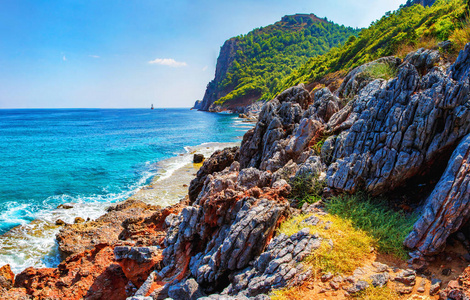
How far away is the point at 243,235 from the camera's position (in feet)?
23.7

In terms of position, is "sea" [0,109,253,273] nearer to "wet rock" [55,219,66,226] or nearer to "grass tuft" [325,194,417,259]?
"wet rock" [55,219,66,226]

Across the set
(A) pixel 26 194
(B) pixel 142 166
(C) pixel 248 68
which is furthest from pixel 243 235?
(C) pixel 248 68

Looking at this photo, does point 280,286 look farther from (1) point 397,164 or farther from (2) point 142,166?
(2) point 142,166

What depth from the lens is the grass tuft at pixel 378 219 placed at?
6629mm

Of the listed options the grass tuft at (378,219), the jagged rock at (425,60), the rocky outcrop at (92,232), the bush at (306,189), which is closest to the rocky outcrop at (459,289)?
the grass tuft at (378,219)

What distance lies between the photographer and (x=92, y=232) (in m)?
15.5

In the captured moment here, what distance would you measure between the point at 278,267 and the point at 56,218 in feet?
64.8

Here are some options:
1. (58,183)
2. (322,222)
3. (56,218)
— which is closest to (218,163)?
(322,222)

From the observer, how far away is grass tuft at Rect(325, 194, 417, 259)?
21.7 feet

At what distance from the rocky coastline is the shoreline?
4.05 meters

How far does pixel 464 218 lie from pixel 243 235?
215 inches

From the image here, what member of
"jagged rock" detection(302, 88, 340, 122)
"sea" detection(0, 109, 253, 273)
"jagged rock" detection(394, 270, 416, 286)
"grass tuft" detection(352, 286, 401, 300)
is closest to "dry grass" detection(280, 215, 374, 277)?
"grass tuft" detection(352, 286, 401, 300)

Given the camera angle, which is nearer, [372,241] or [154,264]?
[372,241]

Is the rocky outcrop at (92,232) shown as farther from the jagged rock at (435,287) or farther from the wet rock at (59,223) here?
the jagged rock at (435,287)
